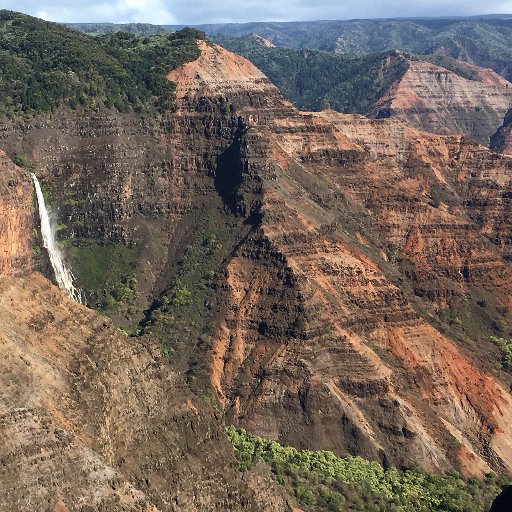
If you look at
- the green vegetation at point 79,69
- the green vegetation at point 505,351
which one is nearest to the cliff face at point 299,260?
the green vegetation at point 505,351

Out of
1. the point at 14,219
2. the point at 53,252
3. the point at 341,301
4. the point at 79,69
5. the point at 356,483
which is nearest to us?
the point at 356,483

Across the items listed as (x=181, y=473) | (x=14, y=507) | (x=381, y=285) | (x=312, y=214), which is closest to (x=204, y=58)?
(x=312, y=214)

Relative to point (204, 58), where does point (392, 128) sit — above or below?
below

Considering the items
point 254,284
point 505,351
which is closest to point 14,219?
point 254,284

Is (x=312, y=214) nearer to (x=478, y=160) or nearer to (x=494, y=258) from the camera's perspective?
(x=494, y=258)

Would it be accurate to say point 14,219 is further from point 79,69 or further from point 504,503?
point 504,503

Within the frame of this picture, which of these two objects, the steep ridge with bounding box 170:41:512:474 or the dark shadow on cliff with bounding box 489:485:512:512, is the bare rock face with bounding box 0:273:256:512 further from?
the steep ridge with bounding box 170:41:512:474
